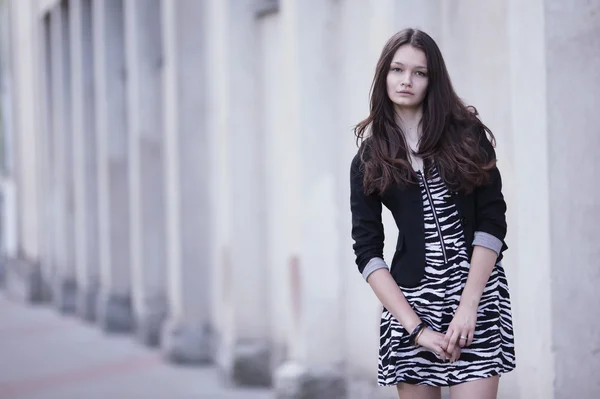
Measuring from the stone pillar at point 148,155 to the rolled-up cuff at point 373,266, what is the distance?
949 centimetres

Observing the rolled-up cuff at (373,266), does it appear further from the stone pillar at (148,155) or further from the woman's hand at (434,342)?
the stone pillar at (148,155)

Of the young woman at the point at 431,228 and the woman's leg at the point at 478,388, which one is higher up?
the young woman at the point at 431,228

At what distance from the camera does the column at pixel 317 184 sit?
26.9 ft

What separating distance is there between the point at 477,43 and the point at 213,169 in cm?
531

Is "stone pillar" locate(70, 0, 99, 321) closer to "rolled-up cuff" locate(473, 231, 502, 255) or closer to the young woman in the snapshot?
the young woman

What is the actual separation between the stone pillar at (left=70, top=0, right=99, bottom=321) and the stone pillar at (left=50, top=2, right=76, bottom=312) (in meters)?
0.71

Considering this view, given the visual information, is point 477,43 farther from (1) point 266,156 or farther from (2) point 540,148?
(1) point 266,156

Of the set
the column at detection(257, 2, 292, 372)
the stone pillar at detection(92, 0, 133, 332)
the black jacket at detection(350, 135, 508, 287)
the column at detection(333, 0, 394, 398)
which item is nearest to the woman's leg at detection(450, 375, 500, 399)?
the black jacket at detection(350, 135, 508, 287)

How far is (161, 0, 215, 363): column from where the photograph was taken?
36.7 ft

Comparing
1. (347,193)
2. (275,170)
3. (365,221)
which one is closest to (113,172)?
(275,170)

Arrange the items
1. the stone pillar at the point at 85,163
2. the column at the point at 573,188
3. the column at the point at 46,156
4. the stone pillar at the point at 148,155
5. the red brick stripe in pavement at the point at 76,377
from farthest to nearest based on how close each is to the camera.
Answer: the column at the point at 46,156 < the stone pillar at the point at 85,163 < the stone pillar at the point at 148,155 < the red brick stripe in pavement at the point at 76,377 < the column at the point at 573,188

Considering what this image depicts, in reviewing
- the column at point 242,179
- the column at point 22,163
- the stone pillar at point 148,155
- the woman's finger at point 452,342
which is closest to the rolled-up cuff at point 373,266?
the woman's finger at point 452,342

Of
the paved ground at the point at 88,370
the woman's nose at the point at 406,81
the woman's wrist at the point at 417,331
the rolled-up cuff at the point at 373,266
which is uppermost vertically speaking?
the woman's nose at the point at 406,81

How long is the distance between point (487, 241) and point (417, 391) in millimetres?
532
